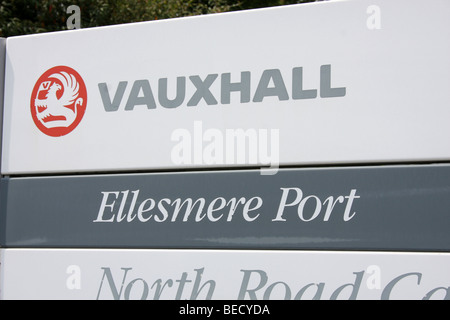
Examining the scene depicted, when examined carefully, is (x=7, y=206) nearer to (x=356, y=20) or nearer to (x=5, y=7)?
(x=356, y=20)

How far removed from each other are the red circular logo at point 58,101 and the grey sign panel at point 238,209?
24cm

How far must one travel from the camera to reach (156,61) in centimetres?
250

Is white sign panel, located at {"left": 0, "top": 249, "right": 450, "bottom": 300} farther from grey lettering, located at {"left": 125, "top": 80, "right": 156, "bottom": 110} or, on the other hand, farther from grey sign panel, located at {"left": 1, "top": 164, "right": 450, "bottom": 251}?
grey lettering, located at {"left": 125, "top": 80, "right": 156, "bottom": 110}

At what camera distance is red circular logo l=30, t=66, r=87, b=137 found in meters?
2.60

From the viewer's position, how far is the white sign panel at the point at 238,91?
84.9 inches

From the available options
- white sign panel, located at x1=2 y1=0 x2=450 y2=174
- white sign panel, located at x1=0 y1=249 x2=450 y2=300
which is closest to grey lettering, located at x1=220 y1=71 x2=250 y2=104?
white sign panel, located at x1=2 y1=0 x2=450 y2=174

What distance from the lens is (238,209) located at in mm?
2355

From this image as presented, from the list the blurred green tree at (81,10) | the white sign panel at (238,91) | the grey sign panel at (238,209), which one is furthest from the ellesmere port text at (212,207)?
the blurred green tree at (81,10)

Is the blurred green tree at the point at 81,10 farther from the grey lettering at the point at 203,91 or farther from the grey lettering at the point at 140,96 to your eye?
the grey lettering at the point at 203,91

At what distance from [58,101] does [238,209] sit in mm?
953

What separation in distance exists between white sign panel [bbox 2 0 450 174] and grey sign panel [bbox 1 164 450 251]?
0.21 ft

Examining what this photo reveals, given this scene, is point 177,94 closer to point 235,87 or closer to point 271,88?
point 235,87

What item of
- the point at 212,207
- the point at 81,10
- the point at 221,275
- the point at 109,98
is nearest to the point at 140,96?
the point at 109,98
